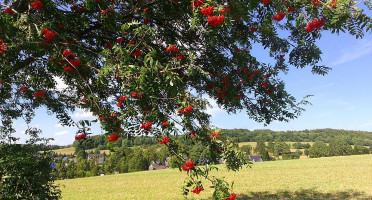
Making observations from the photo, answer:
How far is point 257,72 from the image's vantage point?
18.7 ft

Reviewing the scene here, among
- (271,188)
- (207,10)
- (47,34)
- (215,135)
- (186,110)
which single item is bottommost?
(271,188)

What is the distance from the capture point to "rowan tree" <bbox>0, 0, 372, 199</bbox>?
3.37 m

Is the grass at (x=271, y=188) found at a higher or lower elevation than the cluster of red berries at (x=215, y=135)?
lower

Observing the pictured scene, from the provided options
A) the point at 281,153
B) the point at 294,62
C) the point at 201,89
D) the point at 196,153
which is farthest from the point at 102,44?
the point at 281,153

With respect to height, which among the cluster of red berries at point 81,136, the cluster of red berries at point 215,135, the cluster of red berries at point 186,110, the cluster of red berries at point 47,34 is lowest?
the cluster of red berries at point 215,135

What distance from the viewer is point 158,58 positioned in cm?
461

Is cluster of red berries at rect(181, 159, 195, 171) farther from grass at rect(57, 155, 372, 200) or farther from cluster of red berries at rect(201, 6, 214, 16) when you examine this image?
grass at rect(57, 155, 372, 200)

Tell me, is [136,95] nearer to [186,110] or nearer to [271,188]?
[186,110]

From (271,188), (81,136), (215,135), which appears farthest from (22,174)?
(271,188)

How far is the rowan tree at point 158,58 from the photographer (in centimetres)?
337

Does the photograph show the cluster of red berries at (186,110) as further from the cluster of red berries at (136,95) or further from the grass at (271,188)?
the grass at (271,188)

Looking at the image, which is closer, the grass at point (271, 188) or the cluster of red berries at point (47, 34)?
the cluster of red berries at point (47, 34)

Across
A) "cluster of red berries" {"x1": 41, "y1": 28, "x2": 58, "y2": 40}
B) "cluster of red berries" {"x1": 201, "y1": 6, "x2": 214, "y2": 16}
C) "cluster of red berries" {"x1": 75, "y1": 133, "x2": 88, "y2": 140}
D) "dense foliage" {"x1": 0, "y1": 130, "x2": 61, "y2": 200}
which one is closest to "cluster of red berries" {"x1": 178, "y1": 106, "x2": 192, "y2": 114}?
"cluster of red berries" {"x1": 201, "y1": 6, "x2": 214, "y2": 16}

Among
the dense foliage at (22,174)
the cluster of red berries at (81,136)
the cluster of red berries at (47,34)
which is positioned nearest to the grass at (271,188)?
the dense foliage at (22,174)
